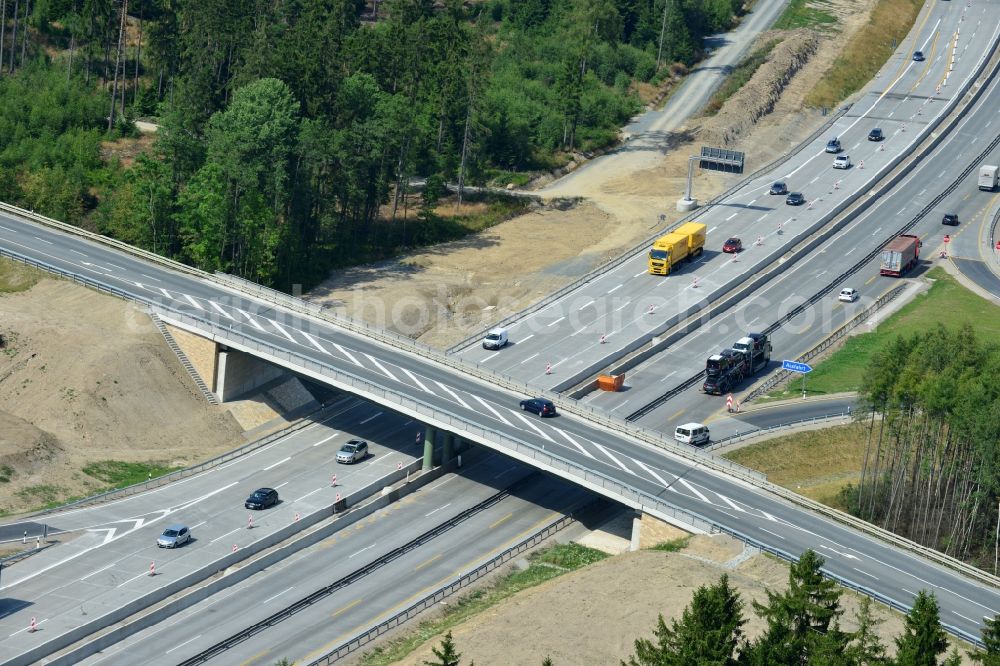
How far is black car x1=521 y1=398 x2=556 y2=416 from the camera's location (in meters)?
105

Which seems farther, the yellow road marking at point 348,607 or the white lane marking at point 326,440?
the white lane marking at point 326,440

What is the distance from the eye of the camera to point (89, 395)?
355ft

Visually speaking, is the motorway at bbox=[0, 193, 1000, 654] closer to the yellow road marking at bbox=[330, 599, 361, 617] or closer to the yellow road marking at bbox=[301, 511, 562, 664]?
the yellow road marking at bbox=[301, 511, 562, 664]

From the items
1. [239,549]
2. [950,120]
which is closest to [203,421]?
[239,549]

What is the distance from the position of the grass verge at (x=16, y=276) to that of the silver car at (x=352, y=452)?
31.2 m

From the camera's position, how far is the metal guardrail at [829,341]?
4705 inches

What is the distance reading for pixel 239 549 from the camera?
9275 cm

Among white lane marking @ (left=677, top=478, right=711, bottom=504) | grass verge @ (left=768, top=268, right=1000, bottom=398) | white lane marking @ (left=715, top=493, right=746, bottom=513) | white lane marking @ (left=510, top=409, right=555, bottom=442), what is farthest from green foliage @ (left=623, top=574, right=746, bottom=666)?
grass verge @ (left=768, top=268, right=1000, bottom=398)

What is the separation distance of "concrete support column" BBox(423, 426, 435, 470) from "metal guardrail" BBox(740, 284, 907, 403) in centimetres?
2693

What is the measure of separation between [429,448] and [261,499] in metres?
13.1

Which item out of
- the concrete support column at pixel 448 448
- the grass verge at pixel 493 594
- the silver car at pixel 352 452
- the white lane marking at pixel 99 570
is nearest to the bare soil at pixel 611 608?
the grass verge at pixel 493 594

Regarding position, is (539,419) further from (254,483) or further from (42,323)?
(42,323)

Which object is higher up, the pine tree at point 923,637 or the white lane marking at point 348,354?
the pine tree at point 923,637

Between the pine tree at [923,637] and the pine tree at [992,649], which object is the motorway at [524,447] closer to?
the pine tree at [992,649]
